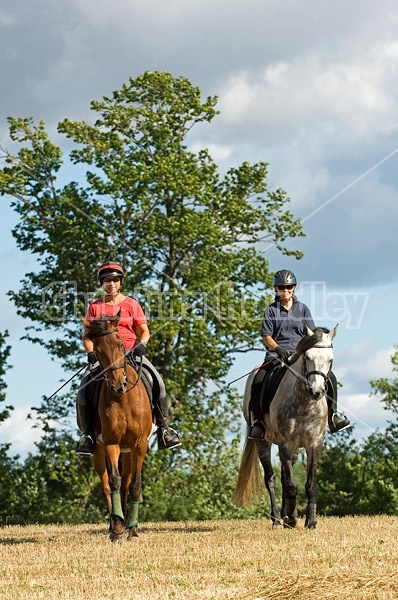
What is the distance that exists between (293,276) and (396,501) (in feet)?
36.3

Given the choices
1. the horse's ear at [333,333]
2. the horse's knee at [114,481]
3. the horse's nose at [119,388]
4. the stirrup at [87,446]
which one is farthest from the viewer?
the stirrup at [87,446]

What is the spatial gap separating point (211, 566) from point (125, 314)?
13.4 feet

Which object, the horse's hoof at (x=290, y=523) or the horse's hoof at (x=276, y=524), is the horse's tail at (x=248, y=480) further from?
the horse's hoof at (x=290, y=523)

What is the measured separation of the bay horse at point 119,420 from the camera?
1146cm

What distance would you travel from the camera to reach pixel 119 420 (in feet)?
39.5

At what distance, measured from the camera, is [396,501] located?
22.8 metres

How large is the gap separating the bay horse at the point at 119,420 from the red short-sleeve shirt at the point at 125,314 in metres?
0.52

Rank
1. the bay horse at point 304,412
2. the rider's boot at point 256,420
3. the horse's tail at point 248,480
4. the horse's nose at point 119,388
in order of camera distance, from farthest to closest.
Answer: the horse's tail at point 248,480 → the rider's boot at point 256,420 → the bay horse at point 304,412 → the horse's nose at point 119,388

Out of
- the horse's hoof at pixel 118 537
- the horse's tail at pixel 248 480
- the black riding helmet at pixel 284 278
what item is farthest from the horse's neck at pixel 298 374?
the horse's hoof at pixel 118 537

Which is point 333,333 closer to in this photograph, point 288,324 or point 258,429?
point 288,324

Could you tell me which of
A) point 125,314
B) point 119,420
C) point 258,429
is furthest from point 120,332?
point 258,429

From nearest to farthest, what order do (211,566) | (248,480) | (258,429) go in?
(211,566) < (258,429) < (248,480)

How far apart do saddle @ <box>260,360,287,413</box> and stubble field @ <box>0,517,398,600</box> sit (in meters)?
1.96

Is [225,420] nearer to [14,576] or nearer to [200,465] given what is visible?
[200,465]
